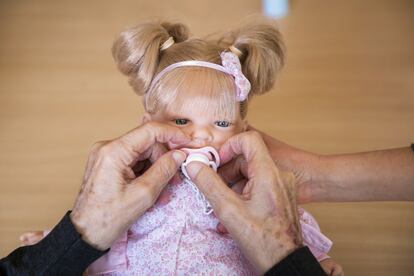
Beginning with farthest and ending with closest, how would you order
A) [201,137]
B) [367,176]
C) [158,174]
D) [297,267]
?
[367,176]
[201,137]
[158,174]
[297,267]

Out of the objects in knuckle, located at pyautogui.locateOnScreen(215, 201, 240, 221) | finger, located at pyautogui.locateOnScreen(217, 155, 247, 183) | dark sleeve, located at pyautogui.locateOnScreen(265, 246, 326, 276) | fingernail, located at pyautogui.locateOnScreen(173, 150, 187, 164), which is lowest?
dark sleeve, located at pyautogui.locateOnScreen(265, 246, 326, 276)

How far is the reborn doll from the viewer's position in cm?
101

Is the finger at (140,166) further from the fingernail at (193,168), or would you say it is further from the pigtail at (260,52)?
the pigtail at (260,52)

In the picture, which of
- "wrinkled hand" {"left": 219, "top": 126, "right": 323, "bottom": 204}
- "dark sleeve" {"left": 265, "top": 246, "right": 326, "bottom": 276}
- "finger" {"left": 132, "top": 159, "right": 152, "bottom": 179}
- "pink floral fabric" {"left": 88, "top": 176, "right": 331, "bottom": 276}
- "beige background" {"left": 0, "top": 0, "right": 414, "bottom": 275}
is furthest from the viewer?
"beige background" {"left": 0, "top": 0, "right": 414, "bottom": 275}

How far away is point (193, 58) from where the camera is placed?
113cm

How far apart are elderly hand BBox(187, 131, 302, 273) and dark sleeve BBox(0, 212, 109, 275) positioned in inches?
10.3

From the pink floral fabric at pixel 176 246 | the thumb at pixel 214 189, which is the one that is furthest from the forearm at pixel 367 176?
the thumb at pixel 214 189

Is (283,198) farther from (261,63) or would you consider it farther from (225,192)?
(261,63)

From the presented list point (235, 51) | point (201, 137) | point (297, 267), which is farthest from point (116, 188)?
point (235, 51)

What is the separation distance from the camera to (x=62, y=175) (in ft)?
5.66

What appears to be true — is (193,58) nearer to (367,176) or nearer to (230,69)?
(230,69)

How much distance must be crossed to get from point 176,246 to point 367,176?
1.73ft

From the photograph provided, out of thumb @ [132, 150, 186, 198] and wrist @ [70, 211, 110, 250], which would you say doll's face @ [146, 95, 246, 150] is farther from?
wrist @ [70, 211, 110, 250]

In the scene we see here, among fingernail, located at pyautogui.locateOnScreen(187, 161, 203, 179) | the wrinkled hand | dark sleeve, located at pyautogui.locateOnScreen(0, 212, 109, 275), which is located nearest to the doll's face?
fingernail, located at pyautogui.locateOnScreen(187, 161, 203, 179)
